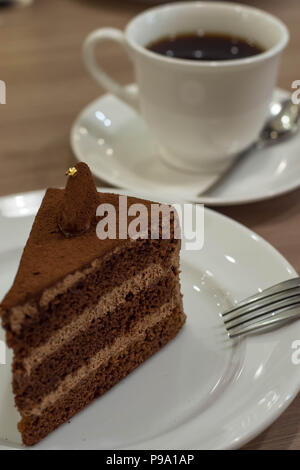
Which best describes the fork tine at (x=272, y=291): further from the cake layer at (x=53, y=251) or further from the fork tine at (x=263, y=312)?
the cake layer at (x=53, y=251)

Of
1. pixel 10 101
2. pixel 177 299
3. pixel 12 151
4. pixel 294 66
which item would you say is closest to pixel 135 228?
pixel 177 299

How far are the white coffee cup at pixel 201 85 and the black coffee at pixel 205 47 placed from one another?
0.06 ft

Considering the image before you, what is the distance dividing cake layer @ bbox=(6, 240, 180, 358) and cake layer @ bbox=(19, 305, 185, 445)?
0.37ft

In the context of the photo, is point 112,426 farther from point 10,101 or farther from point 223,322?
point 10,101

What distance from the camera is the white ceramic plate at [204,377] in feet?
2.72

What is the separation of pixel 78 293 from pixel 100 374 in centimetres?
18

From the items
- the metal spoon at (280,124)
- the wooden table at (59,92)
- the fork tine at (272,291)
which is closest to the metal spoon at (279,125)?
the metal spoon at (280,124)

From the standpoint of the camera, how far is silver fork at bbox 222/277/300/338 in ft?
3.18

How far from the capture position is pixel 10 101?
1753mm

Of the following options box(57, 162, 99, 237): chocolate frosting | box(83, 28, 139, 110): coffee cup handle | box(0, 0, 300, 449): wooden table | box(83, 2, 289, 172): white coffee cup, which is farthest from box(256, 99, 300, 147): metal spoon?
box(57, 162, 99, 237): chocolate frosting

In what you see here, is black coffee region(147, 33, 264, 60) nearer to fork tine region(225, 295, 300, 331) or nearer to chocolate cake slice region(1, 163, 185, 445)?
chocolate cake slice region(1, 163, 185, 445)

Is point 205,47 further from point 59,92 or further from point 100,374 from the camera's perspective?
point 100,374

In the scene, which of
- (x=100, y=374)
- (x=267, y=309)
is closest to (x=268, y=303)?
(x=267, y=309)

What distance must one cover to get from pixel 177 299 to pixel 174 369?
0.15 meters
